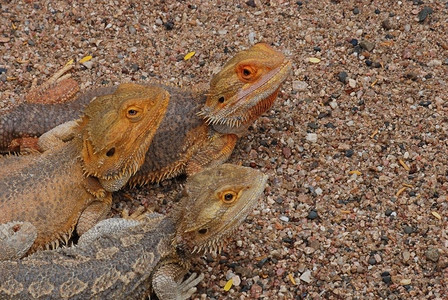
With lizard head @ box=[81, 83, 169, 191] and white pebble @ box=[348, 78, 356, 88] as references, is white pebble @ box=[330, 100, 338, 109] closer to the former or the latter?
white pebble @ box=[348, 78, 356, 88]

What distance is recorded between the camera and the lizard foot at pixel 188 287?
16.3ft

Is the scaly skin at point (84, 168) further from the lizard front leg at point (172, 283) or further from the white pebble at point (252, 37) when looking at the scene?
the white pebble at point (252, 37)

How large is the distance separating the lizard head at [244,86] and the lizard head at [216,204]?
0.82 m

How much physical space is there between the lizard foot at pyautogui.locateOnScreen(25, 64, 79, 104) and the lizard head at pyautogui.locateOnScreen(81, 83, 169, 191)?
759 mm

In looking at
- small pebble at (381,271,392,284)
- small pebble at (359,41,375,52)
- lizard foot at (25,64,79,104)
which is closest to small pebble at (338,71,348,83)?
small pebble at (359,41,375,52)

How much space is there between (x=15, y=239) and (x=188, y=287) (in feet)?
3.60

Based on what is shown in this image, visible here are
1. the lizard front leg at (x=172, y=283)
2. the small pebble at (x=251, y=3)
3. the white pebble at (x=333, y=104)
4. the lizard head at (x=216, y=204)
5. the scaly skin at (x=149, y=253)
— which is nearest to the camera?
the scaly skin at (x=149, y=253)

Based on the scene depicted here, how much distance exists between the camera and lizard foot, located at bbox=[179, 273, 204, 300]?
495 centimetres

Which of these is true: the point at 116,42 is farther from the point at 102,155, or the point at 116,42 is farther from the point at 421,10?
the point at 421,10

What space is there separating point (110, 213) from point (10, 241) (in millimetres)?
885

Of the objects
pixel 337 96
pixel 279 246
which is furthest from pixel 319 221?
pixel 337 96

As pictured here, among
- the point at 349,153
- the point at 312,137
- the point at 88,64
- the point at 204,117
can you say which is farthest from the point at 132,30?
the point at 349,153

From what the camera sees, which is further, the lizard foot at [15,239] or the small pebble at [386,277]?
the small pebble at [386,277]

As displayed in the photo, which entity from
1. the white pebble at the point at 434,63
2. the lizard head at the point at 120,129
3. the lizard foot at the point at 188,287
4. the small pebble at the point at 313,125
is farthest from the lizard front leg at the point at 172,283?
the white pebble at the point at 434,63
